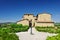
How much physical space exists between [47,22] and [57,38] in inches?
1661

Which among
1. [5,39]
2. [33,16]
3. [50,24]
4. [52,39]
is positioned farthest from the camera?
[33,16]

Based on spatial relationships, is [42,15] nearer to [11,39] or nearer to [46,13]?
[46,13]

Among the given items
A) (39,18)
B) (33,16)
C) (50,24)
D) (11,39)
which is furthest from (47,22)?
(11,39)

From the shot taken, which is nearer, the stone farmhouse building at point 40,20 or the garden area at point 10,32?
the garden area at point 10,32

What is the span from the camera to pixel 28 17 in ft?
207

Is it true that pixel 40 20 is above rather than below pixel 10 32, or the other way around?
above

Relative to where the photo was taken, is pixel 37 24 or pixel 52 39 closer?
pixel 52 39

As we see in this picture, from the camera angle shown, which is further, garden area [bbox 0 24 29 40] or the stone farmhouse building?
the stone farmhouse building

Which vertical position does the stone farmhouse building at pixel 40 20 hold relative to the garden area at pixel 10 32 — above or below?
above

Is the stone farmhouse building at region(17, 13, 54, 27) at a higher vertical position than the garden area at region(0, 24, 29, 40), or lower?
higher

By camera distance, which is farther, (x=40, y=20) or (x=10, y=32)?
(x=40, y=20)

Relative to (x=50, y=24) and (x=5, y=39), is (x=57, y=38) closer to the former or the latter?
(x=5, y=39)

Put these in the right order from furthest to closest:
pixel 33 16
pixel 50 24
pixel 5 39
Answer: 1. pixel 33 16
2. pixel 50 24
3. pixel 5 39

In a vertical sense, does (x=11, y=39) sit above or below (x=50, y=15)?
below
